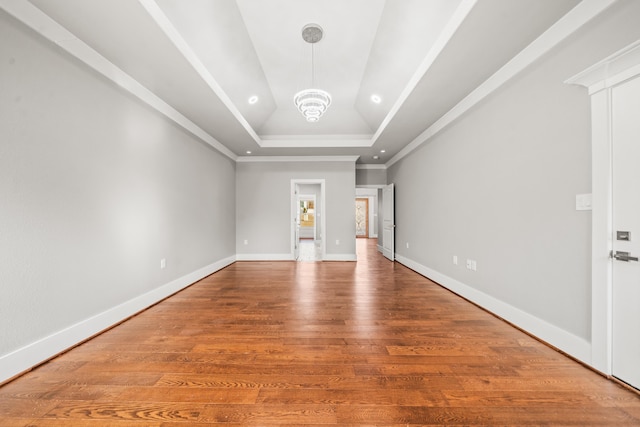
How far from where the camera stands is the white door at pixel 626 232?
157cm

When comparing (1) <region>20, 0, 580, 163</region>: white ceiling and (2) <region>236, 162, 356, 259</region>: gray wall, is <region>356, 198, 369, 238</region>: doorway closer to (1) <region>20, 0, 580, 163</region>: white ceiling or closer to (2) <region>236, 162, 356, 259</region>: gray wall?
(2) <region>236, 162, 356, 259</region>: gray wall

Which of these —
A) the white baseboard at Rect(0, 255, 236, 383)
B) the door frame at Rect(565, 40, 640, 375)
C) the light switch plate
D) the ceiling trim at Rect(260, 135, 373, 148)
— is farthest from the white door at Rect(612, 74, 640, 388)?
the white baseboard at Rect(0, 255, 236, 383)

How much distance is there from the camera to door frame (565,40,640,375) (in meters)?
1.69

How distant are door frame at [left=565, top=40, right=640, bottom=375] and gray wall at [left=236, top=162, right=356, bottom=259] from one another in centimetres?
467

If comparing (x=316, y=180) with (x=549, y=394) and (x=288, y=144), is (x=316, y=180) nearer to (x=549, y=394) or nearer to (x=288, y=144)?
(x=288, y=144)

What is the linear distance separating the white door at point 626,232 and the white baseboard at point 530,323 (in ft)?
0.70

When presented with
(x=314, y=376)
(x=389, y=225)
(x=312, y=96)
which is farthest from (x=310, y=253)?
(x=314, y=376)

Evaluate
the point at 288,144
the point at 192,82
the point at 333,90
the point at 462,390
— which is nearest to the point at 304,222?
the point at 288,144

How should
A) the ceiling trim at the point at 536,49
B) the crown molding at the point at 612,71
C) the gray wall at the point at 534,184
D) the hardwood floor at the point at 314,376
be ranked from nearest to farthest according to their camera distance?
the hardwood floor at the point at 314,376 < the crown molding at the point at 612,71 < the ceiling trim at the point at 536,49 < the gray wall at the point at 534,184

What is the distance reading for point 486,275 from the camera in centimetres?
296

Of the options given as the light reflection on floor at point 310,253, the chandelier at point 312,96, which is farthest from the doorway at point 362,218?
the chandelier at point 312,96

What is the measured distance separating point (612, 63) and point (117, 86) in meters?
4.25

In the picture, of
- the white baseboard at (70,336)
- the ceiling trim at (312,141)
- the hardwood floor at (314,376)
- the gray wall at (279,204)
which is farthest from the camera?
the gray wall at (279,204)

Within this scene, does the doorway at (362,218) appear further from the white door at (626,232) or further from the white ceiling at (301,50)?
the white door at (626,232)
